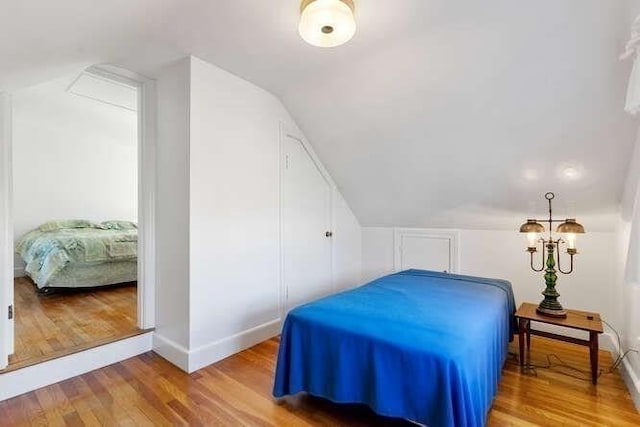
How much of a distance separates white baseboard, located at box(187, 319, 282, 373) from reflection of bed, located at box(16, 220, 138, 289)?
2283mm

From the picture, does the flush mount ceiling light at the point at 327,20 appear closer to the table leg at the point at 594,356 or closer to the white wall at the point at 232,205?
the white wall at the point at 232,205

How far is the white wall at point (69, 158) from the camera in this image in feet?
14.9

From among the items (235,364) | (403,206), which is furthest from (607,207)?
(235,364)

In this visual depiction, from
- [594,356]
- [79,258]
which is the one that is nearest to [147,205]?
[79,258]

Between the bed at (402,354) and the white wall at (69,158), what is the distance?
14.3ft

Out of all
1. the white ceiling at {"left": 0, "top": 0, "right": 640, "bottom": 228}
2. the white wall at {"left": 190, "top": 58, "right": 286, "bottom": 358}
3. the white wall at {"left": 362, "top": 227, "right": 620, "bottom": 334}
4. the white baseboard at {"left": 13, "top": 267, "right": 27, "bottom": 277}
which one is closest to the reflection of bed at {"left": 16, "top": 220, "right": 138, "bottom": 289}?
the white baseboard at {"left": 13, "top": 267, "right": 27, "bottom": 277}

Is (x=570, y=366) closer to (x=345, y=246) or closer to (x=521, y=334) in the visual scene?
(x=521, y=334)

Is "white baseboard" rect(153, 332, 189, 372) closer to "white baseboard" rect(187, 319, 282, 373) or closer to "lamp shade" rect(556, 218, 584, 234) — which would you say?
"white baseboard" rect(187, 319, 282, 373)

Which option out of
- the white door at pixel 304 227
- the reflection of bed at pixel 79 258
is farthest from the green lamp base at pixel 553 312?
the reflection of bed at pixel 79 258

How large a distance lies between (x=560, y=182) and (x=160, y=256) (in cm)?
311

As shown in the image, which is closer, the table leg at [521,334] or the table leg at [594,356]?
the table leg at [594,356]

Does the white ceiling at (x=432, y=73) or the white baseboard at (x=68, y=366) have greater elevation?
the white ceiling at (x=432, y=73)

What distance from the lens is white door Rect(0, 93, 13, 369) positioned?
190 cm

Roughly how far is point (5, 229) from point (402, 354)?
239 cm
